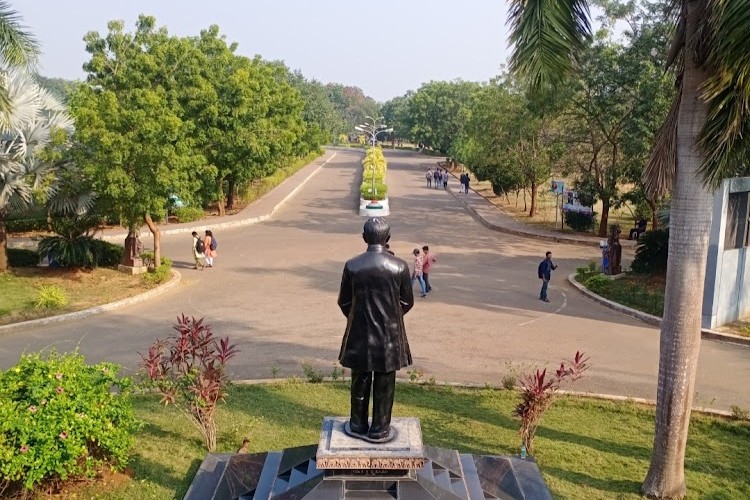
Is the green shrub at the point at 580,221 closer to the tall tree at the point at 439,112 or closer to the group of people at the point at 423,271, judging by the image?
the group of people at the point at 423,271

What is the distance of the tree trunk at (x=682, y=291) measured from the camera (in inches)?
245

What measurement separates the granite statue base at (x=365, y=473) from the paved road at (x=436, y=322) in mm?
3397

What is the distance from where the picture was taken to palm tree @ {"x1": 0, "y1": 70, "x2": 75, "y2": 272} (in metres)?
14.6

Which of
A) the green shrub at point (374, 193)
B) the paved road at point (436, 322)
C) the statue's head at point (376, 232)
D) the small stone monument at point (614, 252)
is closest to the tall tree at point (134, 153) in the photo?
the paved road at point (436, 322)

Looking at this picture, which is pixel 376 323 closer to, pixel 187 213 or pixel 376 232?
pixel 376 232

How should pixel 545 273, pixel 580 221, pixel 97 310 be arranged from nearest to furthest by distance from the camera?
pixel 97 310
pixel 545 273
pixel 580 221

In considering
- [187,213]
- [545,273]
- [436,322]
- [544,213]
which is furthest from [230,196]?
[436,322]

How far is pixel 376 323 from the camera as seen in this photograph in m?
5.18

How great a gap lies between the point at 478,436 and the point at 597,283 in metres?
8.50

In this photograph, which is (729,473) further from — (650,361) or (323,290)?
(323,290)

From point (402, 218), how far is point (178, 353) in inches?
795

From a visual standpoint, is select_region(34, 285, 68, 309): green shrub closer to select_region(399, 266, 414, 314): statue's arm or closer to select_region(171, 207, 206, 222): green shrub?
select_region(399, 266, 414, 314): statue's arm

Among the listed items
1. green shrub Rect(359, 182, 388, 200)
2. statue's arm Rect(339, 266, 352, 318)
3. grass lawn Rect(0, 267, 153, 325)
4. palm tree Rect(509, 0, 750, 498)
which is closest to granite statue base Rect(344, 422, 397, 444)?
statue's arm Rect(339, 266, 352, 318)

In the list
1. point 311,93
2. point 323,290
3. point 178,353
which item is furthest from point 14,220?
point 311,93
